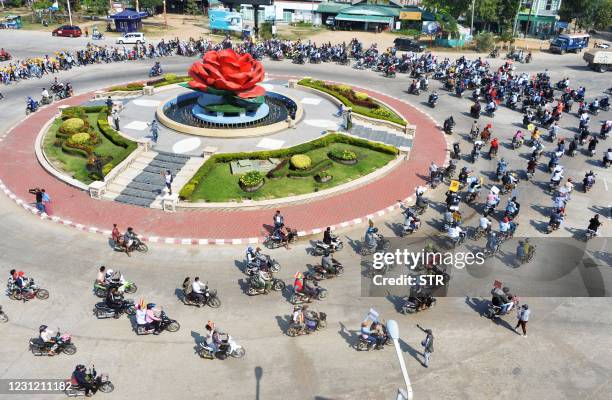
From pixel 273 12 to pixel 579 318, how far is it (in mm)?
85056

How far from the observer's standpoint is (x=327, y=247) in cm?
2381

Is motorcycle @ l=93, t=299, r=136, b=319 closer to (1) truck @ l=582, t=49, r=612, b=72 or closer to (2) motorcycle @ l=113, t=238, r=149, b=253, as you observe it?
(2) motorcycle @ l=113, t=238, r=149, b=253

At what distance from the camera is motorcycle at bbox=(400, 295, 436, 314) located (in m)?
20.6

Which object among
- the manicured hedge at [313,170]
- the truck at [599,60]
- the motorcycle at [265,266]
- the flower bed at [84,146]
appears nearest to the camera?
the motorcycle at [265,266]

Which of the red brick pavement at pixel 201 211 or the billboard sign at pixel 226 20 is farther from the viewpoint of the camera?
the billboard sign at pixel 226 20

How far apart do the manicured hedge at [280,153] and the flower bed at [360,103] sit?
614 cm

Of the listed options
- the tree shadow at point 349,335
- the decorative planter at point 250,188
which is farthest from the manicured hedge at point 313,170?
the tree shadow at point 349,335

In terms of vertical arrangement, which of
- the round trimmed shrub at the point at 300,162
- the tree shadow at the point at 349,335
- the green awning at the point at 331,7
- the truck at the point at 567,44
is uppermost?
the green awning at the point at 331,7

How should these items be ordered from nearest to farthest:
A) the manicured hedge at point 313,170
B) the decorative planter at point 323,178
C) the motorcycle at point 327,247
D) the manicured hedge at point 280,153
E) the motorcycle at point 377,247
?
the motorcycle at point 327,247, the motorcycle at point 377,247, the manicured hedge at point 280,153, the decorative planter at point 323,178, the manicured hedge at point 313,170

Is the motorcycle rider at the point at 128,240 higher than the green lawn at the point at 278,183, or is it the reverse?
the green lawn at the point at 278,183

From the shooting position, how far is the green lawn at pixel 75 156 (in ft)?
103

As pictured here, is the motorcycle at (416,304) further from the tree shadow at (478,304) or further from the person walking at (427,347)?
the person walking at (427,347)

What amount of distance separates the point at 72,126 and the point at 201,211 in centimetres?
1567

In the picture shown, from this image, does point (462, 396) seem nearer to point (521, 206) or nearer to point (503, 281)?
point (503, 281)
